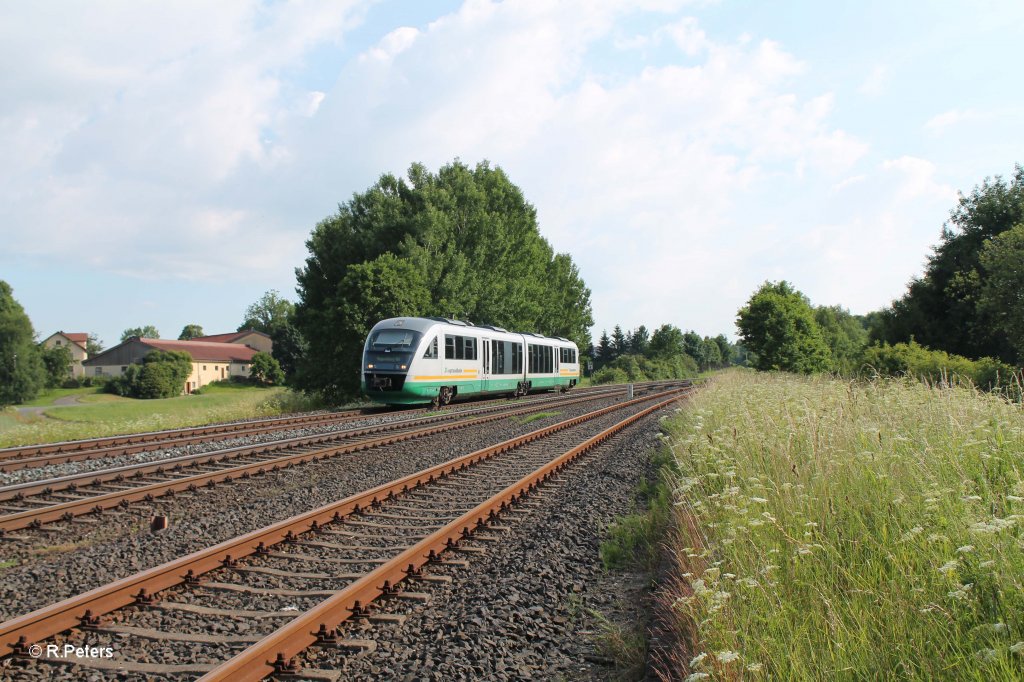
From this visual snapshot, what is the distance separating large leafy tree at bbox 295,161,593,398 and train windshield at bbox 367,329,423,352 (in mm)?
8625

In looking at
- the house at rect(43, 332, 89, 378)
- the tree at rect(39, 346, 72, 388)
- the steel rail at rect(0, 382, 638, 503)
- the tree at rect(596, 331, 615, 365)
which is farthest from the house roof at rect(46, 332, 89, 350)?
the steel rail at rect(0, 382, 638, 503)

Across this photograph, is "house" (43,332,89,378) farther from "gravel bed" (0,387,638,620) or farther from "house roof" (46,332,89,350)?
"gravel bed" (0,387,638,620)

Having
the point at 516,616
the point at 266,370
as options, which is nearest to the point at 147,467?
the point at 516,616

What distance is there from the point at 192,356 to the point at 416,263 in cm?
6566

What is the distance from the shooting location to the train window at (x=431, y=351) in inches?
833

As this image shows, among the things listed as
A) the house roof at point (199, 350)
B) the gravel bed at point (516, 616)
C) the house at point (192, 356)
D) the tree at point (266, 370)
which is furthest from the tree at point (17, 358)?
the gravel bed at point (516, 616)

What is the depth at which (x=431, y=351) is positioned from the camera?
21.4 meters

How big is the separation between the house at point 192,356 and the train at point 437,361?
72.5 m

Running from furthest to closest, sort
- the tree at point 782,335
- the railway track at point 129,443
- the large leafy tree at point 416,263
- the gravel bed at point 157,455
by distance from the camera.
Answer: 1. the tree at point 782,335
2. the large leafy tree at point 416,263
3. the railway track at point 129,443
4. the gravel bed at point 157,455

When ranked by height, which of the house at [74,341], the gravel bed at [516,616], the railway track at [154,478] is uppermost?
the house at [74,341]

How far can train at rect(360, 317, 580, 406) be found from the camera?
20703 mm

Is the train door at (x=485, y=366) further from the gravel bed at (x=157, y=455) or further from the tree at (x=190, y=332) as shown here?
the tree at (x=190, y=332)

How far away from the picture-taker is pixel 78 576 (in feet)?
17.8

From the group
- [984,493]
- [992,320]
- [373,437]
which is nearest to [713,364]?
[992,320]
